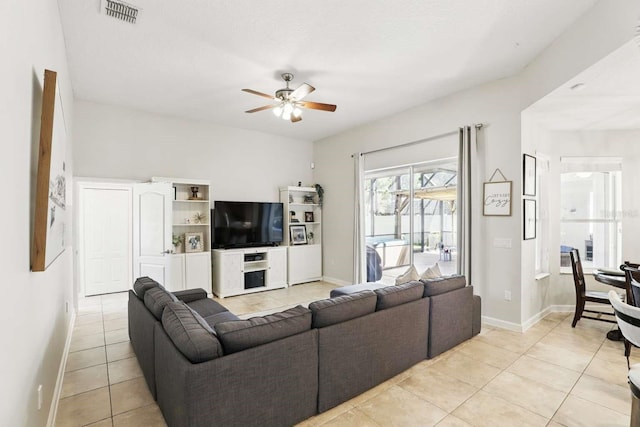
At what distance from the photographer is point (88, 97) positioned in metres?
4.65

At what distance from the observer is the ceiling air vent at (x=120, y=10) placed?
2633 mm

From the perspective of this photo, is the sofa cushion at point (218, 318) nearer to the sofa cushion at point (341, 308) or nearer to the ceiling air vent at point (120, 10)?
the sofa cushion at point (341, 308)

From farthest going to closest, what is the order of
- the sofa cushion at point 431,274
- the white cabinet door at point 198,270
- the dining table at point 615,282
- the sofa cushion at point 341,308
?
the white cabinet door at point 198,270, the sofa cushion at point 431,274, the dining table at point 615,282, the sofa cushion at point 341,308

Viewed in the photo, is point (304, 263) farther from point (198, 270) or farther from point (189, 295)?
point (189, 295)

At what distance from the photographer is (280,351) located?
80.1 inches

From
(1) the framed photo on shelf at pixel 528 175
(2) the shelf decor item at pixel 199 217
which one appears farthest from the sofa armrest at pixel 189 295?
(1) the framed photo on shelf at pixel 528 175

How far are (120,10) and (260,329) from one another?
2889mm

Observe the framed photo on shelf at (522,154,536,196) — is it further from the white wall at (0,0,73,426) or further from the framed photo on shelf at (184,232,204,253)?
the framed photo on shelf at (184,232,204,253)

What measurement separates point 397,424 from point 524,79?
12.9 feet

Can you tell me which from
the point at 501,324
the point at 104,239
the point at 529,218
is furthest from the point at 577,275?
the point at 104,239

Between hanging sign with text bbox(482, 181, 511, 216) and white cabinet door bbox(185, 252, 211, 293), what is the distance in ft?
14.5

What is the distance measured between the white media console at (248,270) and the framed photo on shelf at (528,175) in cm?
418

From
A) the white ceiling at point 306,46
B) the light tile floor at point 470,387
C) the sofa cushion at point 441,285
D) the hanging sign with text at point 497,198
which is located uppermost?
the white ceiling at point 306,46

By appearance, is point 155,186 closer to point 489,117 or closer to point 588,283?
point 489,117
